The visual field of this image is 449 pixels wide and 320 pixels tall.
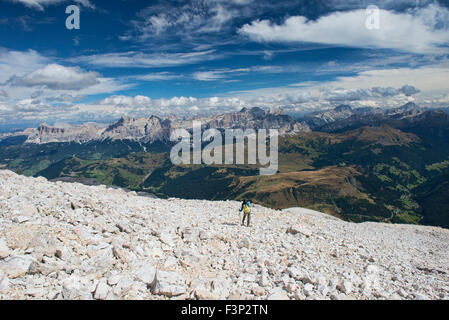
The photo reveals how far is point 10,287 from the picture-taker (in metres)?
9.02

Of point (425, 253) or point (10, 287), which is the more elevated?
point (10, 287)

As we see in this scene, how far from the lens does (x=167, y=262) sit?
12.4m

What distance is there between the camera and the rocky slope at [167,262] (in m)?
9.95

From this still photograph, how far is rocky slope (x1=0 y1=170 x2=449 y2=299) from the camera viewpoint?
9953 millimetres

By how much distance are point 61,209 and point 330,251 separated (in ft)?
57.1

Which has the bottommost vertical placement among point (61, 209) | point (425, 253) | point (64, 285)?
point (425, 253)

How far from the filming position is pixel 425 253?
70.0ft

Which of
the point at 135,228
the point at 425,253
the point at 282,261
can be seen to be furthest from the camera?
the point at 425,253

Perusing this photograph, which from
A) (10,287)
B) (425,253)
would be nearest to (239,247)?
(10,287)

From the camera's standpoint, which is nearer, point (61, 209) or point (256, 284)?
point (256, 284)

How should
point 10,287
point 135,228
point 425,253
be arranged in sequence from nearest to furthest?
point 10,287 → point 135,228 → point 425,253
